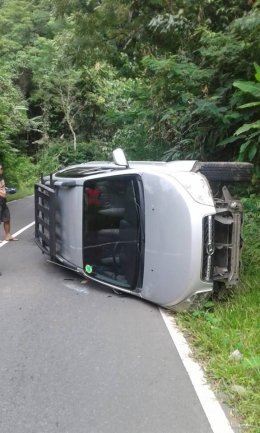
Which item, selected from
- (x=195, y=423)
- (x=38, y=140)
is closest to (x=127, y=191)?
(x=195, y=423)

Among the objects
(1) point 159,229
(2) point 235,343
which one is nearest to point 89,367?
(2) point 235,343

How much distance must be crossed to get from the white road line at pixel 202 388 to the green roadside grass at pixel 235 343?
7cm

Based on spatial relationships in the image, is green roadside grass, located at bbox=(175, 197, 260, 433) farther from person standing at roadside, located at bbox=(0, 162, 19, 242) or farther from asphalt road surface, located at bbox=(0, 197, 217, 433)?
person standing at roadside, located at bbox=(0, 162, 19, 242)

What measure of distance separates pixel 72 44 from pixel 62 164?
17.7m

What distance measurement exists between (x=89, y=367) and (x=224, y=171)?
9.41 ft

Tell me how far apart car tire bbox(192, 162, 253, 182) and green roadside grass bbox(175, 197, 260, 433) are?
1.33 meters

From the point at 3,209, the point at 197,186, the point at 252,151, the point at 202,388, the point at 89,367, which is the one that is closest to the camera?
the point at 202,388

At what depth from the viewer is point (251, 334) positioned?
4227 mm

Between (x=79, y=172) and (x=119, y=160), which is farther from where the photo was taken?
(x=79, y=172)

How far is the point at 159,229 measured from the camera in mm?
4953

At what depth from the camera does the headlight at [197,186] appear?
189 inches

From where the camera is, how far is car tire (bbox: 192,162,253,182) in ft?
17.5

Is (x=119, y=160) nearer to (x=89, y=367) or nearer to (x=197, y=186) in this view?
(x=197, y=186)

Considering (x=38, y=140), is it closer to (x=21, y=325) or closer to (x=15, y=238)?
(x=15, y=238)
